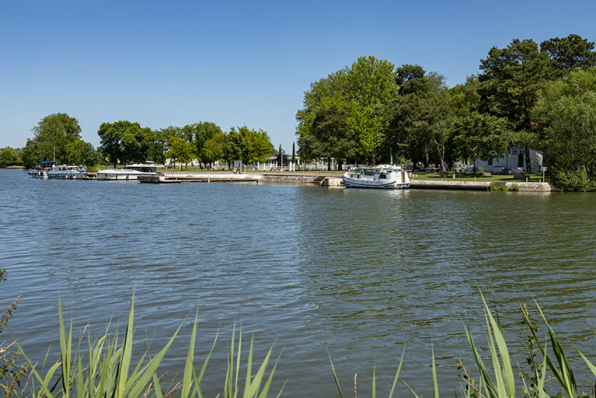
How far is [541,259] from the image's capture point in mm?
18531

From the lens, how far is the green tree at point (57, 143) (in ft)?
459

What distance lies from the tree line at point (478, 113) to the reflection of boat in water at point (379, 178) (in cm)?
808

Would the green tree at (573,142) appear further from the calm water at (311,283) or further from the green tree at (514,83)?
the calm water at (311,283)

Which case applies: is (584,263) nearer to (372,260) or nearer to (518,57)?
(372,260)

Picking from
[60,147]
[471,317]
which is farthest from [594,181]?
[60,147]

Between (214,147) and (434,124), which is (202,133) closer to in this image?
(214,147)

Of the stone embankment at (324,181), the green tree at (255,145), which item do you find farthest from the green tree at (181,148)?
the stone embankment at (324,181)

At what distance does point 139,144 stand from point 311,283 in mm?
132228

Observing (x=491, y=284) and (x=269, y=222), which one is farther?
(x=269, y=222)

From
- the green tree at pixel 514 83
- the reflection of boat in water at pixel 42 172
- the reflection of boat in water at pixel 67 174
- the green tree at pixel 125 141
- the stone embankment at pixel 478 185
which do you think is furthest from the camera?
the green tree at pixel 125 141

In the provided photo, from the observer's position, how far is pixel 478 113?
69375 millimetres

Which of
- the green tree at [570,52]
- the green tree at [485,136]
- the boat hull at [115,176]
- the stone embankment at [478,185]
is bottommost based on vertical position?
the stone embankment at [478,185]

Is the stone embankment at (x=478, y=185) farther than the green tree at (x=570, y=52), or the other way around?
the green tree at (x=570, y=52)

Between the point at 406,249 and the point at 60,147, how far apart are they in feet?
467
